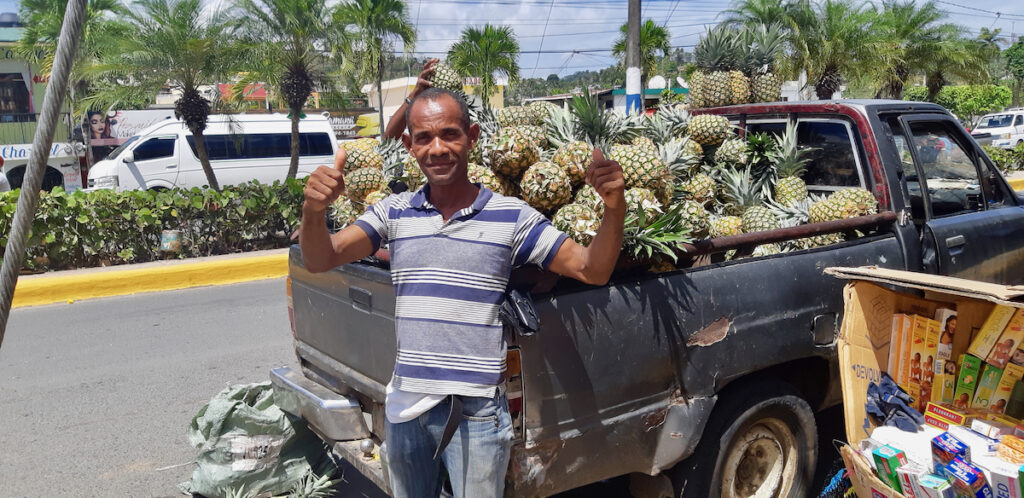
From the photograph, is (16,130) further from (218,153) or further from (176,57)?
(176,57)

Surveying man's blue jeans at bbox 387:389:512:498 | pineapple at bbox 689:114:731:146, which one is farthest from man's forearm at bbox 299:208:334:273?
pineapple at bbox 689:114:731:146

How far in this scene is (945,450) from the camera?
277cm

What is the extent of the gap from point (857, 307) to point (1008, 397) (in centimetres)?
66

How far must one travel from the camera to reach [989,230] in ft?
15.1

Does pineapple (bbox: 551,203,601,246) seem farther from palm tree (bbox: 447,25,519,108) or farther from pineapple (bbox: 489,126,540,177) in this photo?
palm tree (bbox: 447,25,519,108)

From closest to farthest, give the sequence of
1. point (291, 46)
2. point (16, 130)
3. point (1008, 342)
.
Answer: point (1008, 342) < point (291, 46) < point (16, 130)

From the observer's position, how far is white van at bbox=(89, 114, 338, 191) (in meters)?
18.0

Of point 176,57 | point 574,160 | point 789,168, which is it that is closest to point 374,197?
point 574,160

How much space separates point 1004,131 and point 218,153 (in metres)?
29.2

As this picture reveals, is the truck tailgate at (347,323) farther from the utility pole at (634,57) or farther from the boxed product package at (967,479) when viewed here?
the utility pole at (634,57)

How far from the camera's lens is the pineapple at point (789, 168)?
461 centimetres

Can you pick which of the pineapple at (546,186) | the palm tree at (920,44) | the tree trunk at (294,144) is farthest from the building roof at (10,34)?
the pineapple at (546,186)

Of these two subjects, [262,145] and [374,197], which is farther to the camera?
[262,145]

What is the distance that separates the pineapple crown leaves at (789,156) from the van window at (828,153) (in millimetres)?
78
